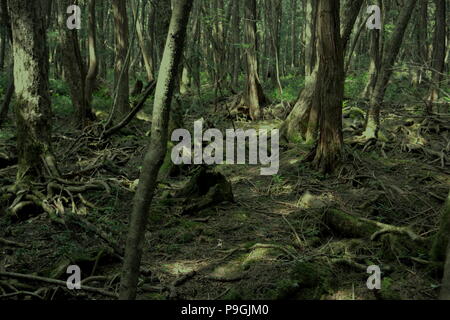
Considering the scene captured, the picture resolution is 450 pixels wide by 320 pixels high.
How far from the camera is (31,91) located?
21.6 feet

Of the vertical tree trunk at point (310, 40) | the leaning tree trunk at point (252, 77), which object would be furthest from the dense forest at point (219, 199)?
the vertical tree trunk at point (310, 40)

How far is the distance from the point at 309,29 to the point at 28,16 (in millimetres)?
11851

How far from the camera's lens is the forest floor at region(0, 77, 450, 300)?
15.0 feet

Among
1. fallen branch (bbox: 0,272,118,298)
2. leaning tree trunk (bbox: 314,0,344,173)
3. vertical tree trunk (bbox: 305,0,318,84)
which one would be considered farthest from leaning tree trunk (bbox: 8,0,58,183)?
vertical tree trunk (bbox: 305,0,318,84)

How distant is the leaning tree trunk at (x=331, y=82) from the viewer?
8.36 meters

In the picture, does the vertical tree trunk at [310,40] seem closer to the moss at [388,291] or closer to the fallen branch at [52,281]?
the moss at [388,291]

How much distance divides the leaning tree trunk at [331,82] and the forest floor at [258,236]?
426 millimetres

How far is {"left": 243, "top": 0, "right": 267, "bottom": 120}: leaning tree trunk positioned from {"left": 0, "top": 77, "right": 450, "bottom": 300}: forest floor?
5234mm

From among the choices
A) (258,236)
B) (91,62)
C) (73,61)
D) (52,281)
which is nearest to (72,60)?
(73,61)

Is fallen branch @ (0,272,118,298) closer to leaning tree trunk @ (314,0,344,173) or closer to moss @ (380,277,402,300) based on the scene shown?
moss @ (380,277,402,300)

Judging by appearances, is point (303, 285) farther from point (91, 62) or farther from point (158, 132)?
point (91, 62)
